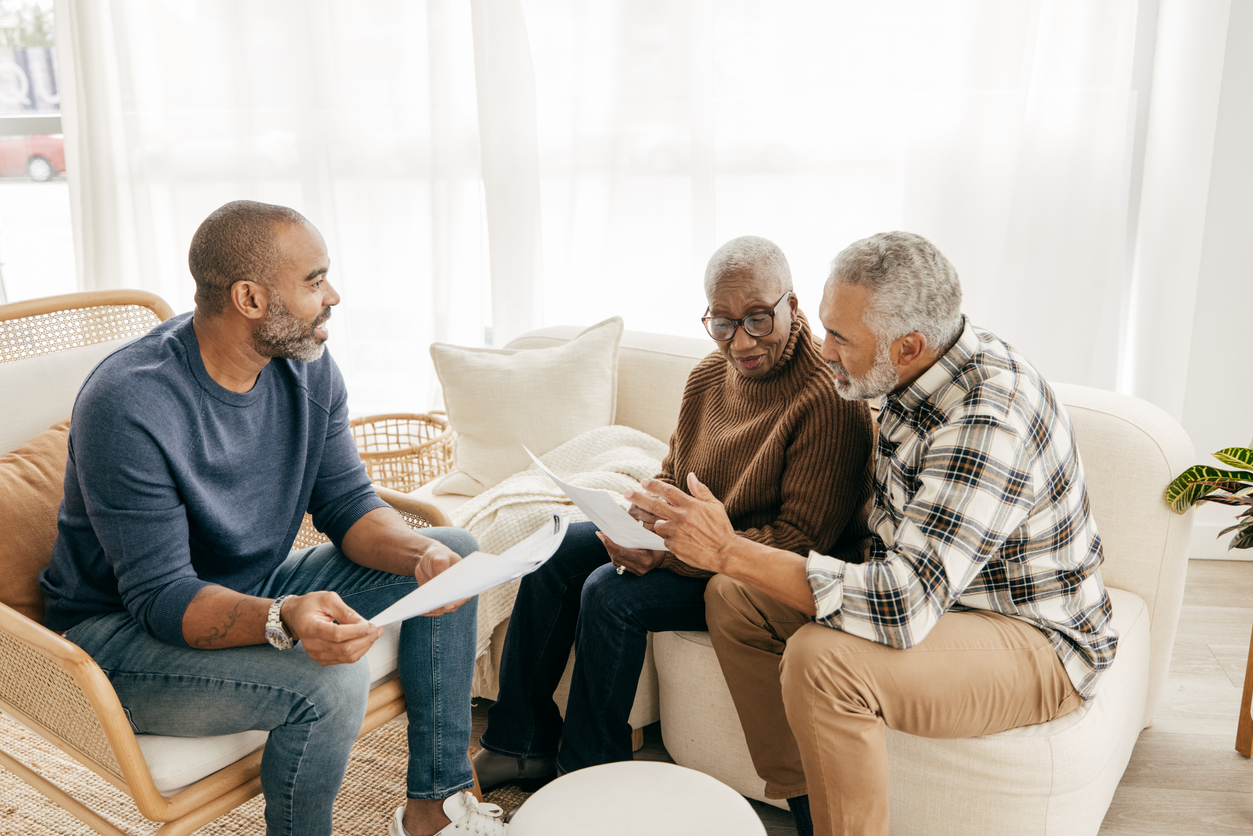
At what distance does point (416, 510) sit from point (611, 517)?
0.55 meters

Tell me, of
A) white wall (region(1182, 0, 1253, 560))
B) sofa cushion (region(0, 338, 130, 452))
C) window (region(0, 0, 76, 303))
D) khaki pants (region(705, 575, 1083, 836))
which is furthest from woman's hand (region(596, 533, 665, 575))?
window (region(0, 0, 76, 303))

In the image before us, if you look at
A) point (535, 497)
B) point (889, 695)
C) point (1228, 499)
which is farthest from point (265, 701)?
point (1228, 499)

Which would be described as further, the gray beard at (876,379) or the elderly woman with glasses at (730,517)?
the elderly woman with glasses at (730,517)

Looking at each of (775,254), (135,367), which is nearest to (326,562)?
(135,367)

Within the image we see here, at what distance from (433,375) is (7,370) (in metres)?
1.84

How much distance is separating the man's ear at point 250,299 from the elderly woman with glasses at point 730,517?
2.30 feet

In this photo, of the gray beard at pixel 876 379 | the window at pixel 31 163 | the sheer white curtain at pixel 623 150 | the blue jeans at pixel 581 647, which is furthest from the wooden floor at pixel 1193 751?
the window at pixel 31 163

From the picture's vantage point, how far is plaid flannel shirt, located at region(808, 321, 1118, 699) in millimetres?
1286

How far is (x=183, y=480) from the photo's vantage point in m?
1.38

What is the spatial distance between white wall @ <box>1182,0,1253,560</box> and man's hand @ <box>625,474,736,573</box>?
72.7 inches

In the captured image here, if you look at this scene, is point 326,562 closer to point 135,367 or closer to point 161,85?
point 135,367

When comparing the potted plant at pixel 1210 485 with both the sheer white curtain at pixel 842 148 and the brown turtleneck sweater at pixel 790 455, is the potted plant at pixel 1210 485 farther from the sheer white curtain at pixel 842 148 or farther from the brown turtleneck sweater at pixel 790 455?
the sheer white curtain at pixel 842 148

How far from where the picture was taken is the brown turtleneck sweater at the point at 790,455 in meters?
1.58

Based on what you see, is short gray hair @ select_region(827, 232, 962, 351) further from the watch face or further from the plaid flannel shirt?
the watch face
